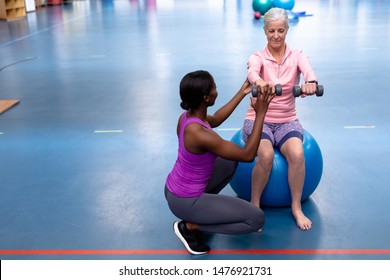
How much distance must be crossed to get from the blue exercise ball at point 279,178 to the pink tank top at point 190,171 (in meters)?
0.46

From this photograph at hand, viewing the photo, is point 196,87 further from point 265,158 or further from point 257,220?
point 257,220

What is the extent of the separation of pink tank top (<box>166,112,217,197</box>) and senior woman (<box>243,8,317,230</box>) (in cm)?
43

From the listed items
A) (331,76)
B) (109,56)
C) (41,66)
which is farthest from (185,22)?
(331,76)

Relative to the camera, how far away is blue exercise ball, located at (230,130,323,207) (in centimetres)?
279

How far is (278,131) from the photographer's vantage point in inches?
113

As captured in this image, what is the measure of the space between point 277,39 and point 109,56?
5827 millimetres

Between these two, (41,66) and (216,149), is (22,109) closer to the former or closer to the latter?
(41,66)

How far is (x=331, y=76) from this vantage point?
630 cm

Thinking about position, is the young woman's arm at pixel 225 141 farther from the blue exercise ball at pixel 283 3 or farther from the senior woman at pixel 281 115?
the blue exercise ball at pixel 283 3

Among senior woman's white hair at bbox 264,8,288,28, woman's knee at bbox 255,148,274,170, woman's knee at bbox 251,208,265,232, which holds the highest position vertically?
senior woman's white hair at bbox 264,8,288,28

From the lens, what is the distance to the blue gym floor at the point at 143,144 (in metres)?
2.62

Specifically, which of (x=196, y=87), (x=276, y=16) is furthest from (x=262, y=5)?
(x=196, y=87)

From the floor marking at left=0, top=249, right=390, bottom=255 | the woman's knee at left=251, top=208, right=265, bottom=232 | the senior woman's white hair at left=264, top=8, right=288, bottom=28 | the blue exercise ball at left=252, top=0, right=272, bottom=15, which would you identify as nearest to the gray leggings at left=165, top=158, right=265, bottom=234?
the woman's knee at left=251, top=208, right=265, bottom=232

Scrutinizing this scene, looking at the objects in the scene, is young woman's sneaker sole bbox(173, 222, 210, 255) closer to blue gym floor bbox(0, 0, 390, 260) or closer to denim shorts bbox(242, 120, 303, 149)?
blue gym floor bbox(0, 0, 390, 260)
